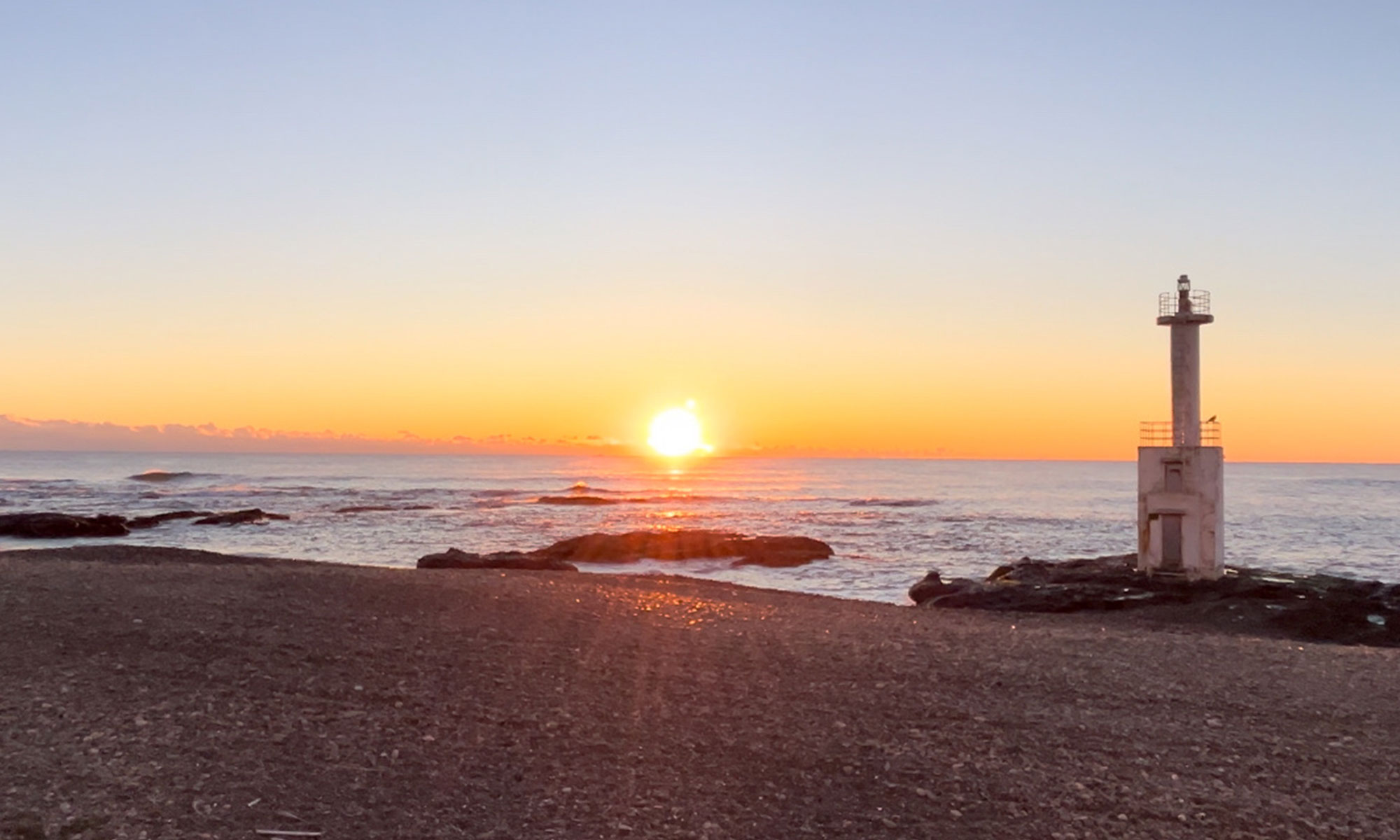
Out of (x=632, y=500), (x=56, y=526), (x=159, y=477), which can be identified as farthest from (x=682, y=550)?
(x=159, y=477)

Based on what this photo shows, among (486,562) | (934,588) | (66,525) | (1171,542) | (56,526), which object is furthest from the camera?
(66,525)

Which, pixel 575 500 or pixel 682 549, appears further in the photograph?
pixel 575 500

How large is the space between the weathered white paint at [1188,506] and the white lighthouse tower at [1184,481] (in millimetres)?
18

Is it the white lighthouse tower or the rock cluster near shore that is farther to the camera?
the rock cluster near shore

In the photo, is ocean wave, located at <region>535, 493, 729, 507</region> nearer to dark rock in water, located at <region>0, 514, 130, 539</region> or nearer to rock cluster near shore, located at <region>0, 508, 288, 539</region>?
rock cluster near shore, located at <region>0, 508, 288, 539</region>

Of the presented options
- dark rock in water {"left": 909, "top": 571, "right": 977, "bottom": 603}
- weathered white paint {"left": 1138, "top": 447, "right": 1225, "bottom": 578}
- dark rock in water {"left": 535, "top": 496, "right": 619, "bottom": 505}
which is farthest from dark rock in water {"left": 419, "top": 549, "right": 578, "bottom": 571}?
dark rock in water {"left": 535, "top": 496, "right": 619, "bottom": 505}

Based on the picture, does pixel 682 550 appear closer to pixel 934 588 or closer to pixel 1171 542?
pixel 934 588

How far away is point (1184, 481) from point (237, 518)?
4300cm

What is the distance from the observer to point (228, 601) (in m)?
14.7

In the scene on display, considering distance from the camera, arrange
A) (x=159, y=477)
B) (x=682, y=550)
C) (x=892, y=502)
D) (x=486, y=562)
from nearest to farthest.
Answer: (x=486, y=562)
(x=682, y=550)
(x=892, y=502)
(x=159, y=477)

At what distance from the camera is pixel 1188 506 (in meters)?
27.3

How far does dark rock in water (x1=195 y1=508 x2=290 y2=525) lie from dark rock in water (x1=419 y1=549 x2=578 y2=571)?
25566 mm

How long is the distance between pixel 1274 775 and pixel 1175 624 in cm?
1430

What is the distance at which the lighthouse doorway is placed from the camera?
27516mm
